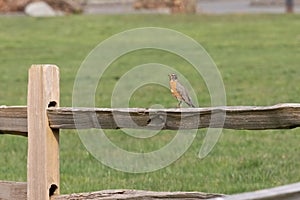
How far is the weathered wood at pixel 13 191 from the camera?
5.29 meters

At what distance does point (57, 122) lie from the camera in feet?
16.6

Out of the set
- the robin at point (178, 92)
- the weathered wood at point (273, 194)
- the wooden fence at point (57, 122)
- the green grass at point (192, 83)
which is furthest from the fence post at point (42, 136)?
the green grass at point (192, 83)

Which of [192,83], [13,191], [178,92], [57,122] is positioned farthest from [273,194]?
[192,83]

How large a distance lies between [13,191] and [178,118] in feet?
3.90

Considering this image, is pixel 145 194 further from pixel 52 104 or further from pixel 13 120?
pixel 13 120

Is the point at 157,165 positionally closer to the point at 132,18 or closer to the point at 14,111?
the point at 14,111

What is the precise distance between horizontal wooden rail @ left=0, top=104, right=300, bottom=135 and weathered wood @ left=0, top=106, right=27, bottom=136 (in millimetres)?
67

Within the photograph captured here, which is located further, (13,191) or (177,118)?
(13,191)

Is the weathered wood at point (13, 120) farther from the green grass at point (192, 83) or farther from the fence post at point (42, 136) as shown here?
the green grass at point (192, 83)

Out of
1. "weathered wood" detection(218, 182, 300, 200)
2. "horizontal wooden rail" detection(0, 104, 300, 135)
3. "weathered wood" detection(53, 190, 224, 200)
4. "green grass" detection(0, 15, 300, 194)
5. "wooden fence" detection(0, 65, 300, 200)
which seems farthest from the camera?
"green grass" detection(0, 15, 300, 194)

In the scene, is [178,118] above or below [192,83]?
below

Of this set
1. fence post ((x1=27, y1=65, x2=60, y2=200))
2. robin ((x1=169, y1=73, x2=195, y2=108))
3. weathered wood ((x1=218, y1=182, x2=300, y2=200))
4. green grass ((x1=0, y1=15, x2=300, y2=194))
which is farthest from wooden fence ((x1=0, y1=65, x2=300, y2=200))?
green grass ((x1=0, y1=15, x2=300, y2=194))

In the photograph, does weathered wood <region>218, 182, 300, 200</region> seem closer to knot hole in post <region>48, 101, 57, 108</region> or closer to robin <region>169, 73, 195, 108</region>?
robin <region>169, 73, 195, 108</region>

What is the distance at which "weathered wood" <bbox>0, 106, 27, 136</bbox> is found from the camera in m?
5.29
